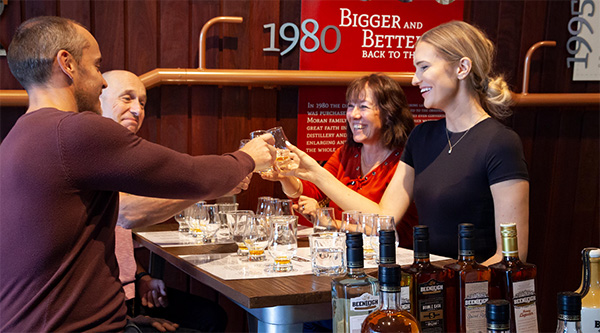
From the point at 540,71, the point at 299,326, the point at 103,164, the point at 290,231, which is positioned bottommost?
the point at 299,326

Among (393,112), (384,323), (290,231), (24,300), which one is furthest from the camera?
(393,112)

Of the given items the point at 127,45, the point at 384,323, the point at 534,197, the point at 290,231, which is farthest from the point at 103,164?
→ the point at 534,197

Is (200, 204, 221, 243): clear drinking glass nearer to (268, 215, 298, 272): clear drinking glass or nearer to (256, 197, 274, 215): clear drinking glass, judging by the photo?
(256, 197, 274, 215): clear drinking glass

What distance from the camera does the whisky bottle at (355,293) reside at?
3.57ft

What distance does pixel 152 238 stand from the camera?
8.29ft

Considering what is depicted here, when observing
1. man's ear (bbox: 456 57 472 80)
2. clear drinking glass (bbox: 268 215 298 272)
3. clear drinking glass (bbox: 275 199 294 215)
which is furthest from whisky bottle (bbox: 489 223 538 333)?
man's ear (bbox: 456 57 472 80)

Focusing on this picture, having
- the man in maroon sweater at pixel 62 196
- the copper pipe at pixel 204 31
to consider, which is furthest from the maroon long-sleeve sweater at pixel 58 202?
the copper pipe at pixel 204 31

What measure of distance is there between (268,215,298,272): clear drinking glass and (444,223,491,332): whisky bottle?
2.49 feet

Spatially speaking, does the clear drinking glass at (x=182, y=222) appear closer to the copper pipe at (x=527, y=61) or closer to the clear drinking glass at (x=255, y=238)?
the clear drinking glass at (x=255, y=238)

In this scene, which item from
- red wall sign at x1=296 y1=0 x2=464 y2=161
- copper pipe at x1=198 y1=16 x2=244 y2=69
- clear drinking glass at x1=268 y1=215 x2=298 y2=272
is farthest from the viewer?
red wall sign at x1=296 y1=0 x2=464 y2=161

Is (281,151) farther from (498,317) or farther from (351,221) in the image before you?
(498,317)

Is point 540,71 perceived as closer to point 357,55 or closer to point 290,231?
point 357,55

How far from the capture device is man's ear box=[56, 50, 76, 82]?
172cm

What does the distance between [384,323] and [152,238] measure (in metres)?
1.72
